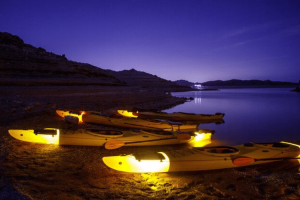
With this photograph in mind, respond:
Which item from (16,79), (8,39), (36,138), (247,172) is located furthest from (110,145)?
(8,39)

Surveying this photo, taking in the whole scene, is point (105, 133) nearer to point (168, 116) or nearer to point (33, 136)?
point (33, 136)

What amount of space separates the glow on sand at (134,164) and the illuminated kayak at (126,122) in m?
4.10

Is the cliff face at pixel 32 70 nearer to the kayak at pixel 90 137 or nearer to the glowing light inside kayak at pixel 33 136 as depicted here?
the glowing light inside kayak at pixel 33 136

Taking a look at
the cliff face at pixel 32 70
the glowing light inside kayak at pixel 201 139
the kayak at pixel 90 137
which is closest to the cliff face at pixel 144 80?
the cliff face at pixel 32 70

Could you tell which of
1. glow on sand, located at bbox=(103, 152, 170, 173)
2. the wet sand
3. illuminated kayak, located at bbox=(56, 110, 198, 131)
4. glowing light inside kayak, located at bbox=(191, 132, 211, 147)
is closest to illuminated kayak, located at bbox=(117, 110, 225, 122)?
illuminated kayak, located at bbox=(56, 110, 198, 131)

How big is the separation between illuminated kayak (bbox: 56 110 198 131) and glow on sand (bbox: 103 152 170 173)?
4.10 m

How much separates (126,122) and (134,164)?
15.1 ft

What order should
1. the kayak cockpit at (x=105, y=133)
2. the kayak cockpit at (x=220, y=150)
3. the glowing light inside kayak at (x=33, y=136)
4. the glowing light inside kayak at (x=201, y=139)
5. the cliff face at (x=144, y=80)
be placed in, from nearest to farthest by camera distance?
the kayak cockpit at (x=220, y=150)
the glowing light inside kayak at (x=33, y=136)
the kayak cockpit at (x=105, y=133)
the glowing light inside kayak at (x=201, y=139)
the cliff face at (x=144, y=80)

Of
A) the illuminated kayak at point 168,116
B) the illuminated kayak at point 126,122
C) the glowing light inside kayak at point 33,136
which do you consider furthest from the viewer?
the illuminated kayak at point 168,116

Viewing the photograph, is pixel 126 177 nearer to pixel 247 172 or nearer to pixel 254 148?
pixel 247 172

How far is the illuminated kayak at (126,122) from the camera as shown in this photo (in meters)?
8.53

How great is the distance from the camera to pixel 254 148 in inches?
207

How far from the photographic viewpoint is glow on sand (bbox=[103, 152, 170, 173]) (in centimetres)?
422

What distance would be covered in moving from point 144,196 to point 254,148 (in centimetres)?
322
